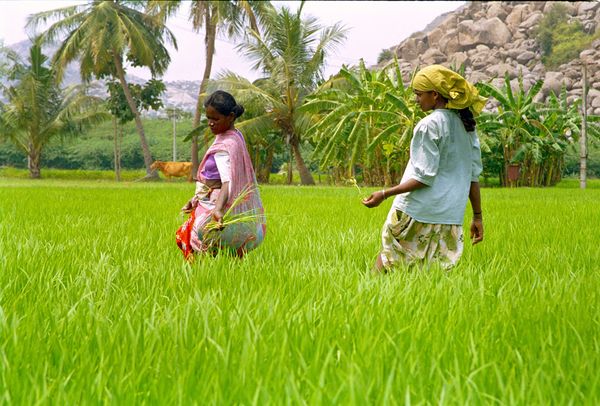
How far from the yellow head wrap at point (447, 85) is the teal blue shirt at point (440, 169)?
2.5 inches

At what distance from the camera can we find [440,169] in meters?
2.70

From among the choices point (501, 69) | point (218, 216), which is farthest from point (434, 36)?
point (218, 216)

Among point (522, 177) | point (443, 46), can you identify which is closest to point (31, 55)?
point (522, 177)

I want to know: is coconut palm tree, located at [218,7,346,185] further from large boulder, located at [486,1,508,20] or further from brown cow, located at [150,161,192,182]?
large boulder, located at [486,1,508,20]

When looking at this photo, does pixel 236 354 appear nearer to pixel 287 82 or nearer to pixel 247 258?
pixel 247 258

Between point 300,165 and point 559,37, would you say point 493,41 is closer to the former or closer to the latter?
point 559,37

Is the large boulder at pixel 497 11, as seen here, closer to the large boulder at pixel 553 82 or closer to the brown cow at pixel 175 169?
the large boulder at pixel 553 82

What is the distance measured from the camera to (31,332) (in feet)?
5.17

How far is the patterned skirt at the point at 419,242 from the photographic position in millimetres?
2734

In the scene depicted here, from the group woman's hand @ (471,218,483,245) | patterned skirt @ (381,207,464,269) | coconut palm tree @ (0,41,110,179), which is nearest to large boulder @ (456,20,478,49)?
coconut palm tree @ (0,41,110,179)

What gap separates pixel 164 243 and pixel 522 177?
596 inches

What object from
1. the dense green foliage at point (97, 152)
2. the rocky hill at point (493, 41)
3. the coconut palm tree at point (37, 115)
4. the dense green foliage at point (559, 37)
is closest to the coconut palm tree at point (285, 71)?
the coconut palm tree at point (37, 115)

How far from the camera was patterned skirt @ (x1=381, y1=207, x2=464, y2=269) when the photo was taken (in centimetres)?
273

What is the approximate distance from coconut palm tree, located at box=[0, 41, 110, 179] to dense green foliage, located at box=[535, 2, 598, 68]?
32.6 m
